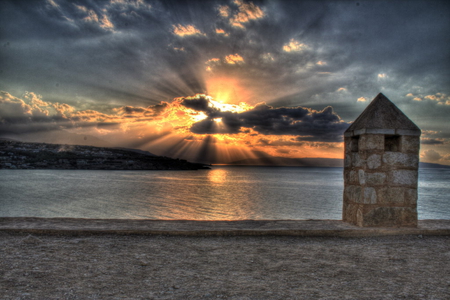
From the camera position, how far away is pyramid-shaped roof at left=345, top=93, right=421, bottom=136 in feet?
18.0

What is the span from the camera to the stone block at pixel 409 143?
5488mm

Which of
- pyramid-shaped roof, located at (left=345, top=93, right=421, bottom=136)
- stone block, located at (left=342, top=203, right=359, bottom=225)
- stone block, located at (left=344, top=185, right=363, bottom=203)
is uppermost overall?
pyramid-shaped roof, located at (left=345, top=93, right=421, bottom=136)

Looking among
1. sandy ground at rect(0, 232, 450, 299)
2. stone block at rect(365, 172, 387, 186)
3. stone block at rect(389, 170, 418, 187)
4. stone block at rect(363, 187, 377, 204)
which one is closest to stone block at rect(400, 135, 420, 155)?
stone block at rect(389, 170, 418, 187)

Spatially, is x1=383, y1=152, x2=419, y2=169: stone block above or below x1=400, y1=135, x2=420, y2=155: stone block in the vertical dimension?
below

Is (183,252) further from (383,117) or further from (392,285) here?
(383,117)

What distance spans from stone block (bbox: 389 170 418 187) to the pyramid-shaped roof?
0.73 meters

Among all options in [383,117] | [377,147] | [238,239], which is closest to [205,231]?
[238,239]

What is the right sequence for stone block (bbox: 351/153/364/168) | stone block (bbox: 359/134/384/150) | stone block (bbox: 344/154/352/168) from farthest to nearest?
stone block (bbox: 344/154/352/168)
stone block (bbox: 351/153/364/168)
stone block (bbox: 359/134/384/150)

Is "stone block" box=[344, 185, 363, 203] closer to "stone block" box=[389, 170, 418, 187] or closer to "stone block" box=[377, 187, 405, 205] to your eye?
"stone block" box=[377, 187, 405, 205]

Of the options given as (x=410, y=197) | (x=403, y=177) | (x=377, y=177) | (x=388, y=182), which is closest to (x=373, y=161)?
(x=377, y=177)

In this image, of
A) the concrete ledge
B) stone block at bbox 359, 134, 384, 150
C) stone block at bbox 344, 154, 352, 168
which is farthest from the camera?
stone block at bbox 344, 154, 352, 168

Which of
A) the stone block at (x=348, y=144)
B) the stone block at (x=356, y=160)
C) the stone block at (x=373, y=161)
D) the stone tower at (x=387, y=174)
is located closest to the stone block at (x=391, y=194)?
the stone tower at (x=387, y=174)

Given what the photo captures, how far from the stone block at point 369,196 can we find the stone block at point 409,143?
950 millimetres

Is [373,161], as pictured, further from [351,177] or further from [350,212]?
[350,212]
